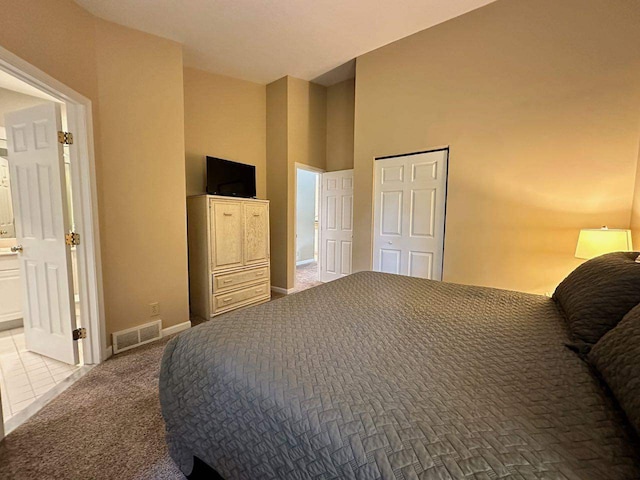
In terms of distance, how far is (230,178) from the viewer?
365cm

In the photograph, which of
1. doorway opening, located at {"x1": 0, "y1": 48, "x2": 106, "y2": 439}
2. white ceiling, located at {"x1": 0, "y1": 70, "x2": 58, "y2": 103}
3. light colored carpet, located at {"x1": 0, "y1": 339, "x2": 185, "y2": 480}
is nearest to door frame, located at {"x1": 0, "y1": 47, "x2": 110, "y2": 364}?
doorway opening, located at {"x1": 0, "y1": 48, "x2": 106, "y2": 439}

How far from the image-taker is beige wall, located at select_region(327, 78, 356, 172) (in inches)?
171

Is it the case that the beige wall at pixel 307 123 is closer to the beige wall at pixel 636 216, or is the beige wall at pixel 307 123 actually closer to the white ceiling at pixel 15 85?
the white ceiling at pixel 15 85

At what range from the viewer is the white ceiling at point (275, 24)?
7.85ft

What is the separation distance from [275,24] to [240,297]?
10.0 feet

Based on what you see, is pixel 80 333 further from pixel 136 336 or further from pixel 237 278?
pixel 237 278

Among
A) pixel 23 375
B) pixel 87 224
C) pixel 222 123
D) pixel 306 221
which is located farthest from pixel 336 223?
pixel 23 375

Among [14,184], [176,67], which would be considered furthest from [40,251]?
[176,67]

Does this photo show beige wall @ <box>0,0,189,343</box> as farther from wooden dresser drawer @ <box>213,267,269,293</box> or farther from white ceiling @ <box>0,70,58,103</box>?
white ceiling @ <box>0,70,58,103</box>

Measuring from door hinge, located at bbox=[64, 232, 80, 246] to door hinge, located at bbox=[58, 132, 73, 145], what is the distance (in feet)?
2.32

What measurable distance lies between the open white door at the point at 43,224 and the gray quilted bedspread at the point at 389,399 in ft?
5.73

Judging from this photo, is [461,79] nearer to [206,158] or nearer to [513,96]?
[513,96]

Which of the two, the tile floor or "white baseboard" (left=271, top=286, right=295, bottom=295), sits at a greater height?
"white baseboard" (left=271, top=286, right=295, bottom=295)

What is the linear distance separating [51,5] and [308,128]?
9.82ft
